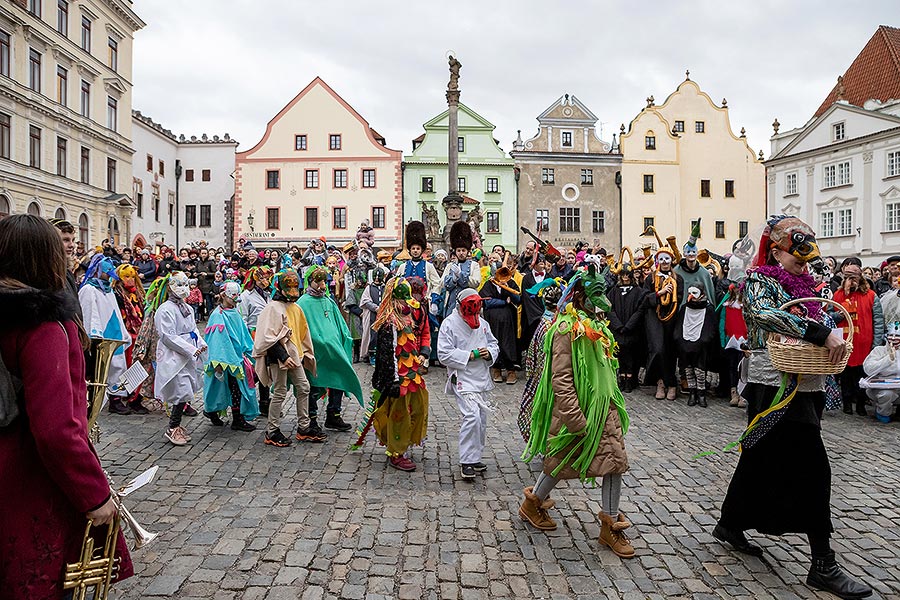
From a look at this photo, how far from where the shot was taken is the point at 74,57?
33719 mm

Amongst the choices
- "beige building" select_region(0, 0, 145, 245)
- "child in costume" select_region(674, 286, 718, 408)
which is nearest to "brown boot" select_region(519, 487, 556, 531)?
"child in costume" select_region(674, 286, 718, 408)

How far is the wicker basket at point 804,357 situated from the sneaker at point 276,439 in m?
4.97

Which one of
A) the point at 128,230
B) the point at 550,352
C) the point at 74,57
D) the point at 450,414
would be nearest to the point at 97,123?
the point at 74,57

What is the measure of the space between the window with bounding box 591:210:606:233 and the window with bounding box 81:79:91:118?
30.6 metres

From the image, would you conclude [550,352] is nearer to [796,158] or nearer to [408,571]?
[408,571]

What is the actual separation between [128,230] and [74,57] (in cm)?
954

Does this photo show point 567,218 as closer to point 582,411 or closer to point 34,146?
point 34,146

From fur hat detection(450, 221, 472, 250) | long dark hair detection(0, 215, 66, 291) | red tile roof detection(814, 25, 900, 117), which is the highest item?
red tile roof detection(814, 25, 900, 117)

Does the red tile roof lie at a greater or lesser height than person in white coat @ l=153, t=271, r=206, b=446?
greater

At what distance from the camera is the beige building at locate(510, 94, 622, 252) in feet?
143

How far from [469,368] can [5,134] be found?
3152 centimetres

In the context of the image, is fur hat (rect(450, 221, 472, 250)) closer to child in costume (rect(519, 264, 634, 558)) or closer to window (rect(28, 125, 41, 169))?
child in costume (rect(519, 264, 634, 558))

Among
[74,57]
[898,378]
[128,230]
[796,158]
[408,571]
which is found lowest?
[408,571]

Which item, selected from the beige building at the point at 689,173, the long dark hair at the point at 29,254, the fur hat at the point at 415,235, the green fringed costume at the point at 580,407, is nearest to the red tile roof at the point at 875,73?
the beige building at the point at 689,173
